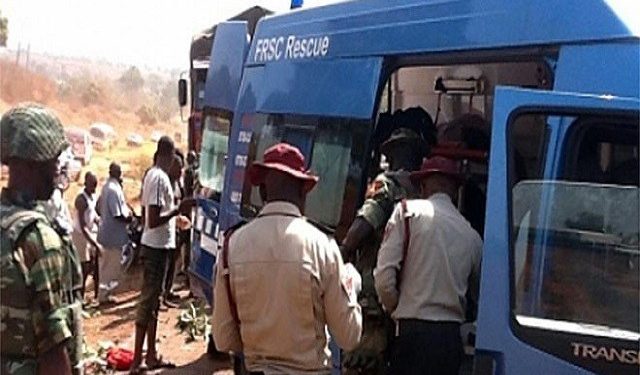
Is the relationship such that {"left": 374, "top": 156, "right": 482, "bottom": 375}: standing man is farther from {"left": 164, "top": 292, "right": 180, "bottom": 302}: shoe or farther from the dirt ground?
{"left": 164, "top": 292, "right": 180, "bottom": 302}: shoe

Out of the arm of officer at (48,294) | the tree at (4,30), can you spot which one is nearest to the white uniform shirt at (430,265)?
Answer: the arm of officer at (48,294)

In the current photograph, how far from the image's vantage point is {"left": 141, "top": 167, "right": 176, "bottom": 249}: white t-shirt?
25.7 ft

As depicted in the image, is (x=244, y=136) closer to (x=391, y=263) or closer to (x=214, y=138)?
(x=214, y=138)

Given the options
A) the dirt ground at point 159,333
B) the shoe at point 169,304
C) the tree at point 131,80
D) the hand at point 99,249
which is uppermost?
the tree at point 131,80

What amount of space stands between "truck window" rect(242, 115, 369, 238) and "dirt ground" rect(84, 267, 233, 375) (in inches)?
99.2

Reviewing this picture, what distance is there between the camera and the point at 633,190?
3426 mm

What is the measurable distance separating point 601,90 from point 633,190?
0.41m

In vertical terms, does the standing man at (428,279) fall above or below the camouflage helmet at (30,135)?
below

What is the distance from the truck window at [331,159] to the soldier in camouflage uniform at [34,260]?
2547 millimetres

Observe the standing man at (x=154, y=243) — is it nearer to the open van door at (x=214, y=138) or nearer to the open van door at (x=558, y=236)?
the open van door at (x=214, y=138)

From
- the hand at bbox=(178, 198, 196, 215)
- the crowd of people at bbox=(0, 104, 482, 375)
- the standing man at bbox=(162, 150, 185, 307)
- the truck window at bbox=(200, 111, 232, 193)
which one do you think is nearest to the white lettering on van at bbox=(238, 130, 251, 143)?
the hand at bbox=(178, 198, 196, 215)

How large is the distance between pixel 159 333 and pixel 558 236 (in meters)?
6.85

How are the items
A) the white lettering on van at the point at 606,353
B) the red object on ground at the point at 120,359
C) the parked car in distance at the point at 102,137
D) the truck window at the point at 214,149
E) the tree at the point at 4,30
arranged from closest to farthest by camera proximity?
Result: the white lettering on van at the point at 606,353 → the red object on ground at the point at 120,359 → the truck window at the point at 214,149 → the tree at the point at 4,30 → the parked car in distance at the point at 102,137

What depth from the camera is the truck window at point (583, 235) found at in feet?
11.1
